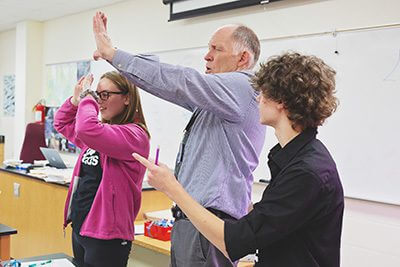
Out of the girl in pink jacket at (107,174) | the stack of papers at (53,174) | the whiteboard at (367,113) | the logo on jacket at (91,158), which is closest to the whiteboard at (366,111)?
the whiteboard at (367,113)

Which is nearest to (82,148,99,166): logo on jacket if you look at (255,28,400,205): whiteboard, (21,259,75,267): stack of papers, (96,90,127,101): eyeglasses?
(96,90,127,101): eyeglasses

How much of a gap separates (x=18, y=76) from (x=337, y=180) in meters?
5.97

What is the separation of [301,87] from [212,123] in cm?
43

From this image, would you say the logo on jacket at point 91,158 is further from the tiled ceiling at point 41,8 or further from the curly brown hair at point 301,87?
the tiled ceiling at point 41,8

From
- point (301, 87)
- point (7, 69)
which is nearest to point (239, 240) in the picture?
point (301, 87)

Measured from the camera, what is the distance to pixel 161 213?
9.47 feet

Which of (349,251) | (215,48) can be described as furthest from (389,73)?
(215,48)

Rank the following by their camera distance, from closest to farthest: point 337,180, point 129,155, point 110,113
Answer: point 337,180 < point 129,155 < point 110,113

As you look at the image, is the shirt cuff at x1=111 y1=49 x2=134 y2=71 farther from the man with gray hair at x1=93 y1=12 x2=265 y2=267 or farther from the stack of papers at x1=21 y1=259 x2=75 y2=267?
the stack of papers at x1=21 y1=259 x2=75 y2=267

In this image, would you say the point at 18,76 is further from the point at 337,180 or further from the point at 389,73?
the point at 337,180

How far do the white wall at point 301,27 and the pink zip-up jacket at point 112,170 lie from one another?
1631 mm

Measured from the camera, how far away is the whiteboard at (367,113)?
2.68 m

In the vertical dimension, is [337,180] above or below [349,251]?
above

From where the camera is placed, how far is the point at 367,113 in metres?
2.80
